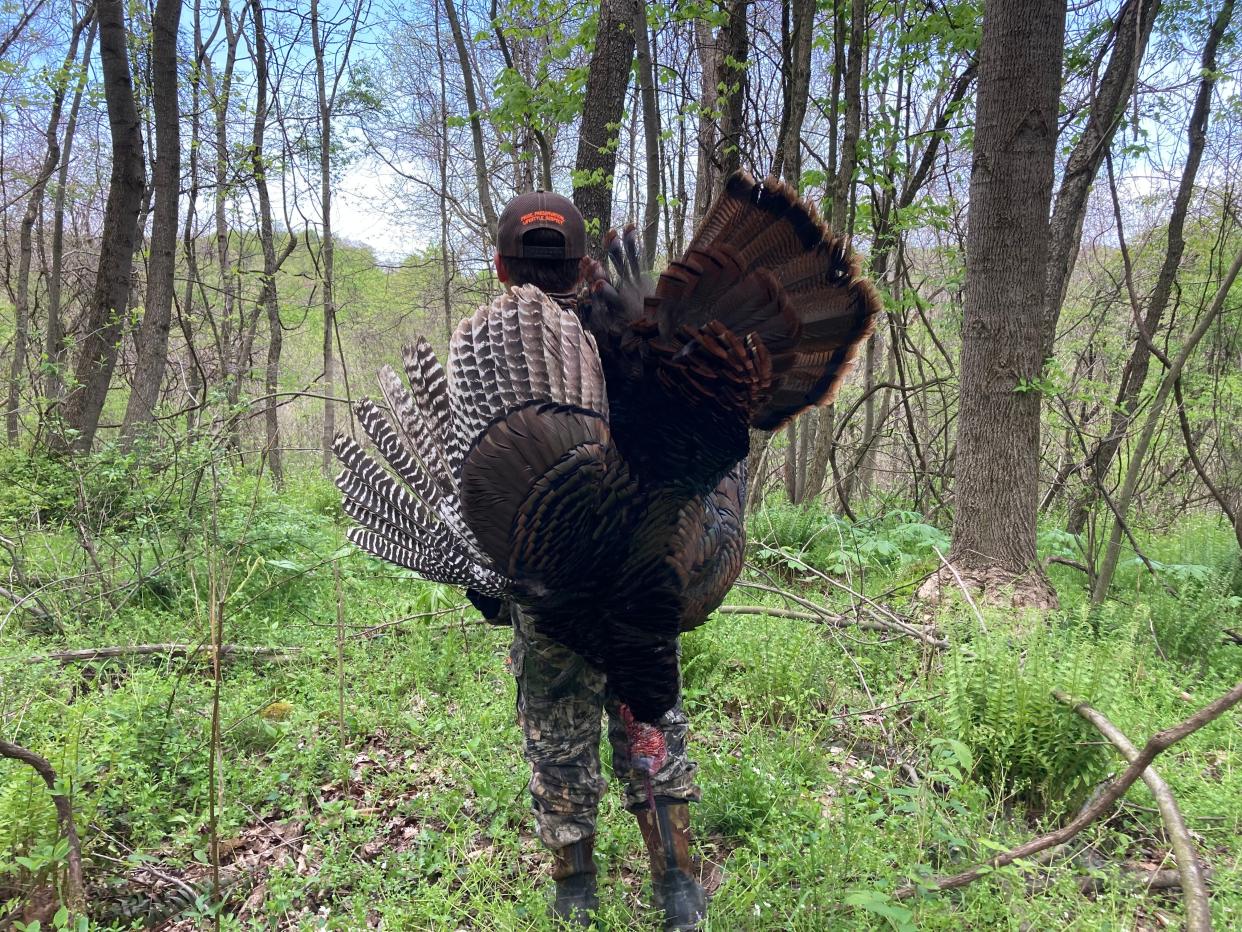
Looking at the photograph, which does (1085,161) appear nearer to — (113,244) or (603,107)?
(603,107)

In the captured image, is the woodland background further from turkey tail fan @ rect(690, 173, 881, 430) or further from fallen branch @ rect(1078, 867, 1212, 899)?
turkey tail fan @ rect(690, 173, 881, 430)

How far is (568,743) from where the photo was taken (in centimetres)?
223

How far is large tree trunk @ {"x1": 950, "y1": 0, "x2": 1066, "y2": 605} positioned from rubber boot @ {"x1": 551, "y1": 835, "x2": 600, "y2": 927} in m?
3.15

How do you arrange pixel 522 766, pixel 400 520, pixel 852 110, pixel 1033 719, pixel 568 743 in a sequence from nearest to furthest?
pixel 568 743 → pixel 400 520 → pixel 1033 719 → pixel 522 766 → pixel 852 110

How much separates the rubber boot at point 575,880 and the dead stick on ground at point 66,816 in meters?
1.56

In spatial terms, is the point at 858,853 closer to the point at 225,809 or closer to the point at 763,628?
the point at 763,628

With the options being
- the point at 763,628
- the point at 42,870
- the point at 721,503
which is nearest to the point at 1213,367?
the point at 763,628

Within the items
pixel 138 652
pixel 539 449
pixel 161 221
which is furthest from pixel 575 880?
pixel 161 221

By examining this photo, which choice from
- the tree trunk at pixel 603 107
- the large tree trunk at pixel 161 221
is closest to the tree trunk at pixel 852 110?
the tree trunk at pixel 603 107

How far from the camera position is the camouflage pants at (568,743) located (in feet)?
7.18

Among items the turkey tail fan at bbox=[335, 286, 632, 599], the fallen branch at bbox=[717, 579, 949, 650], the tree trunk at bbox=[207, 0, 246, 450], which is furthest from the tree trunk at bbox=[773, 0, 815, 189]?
the tree trunk at bbox=[207, 0, 246, 450]

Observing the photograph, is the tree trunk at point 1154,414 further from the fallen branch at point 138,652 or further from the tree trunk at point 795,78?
the fallen branch at point 138,652

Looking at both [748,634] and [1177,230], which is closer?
[748,634]

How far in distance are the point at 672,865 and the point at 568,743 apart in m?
0.54
